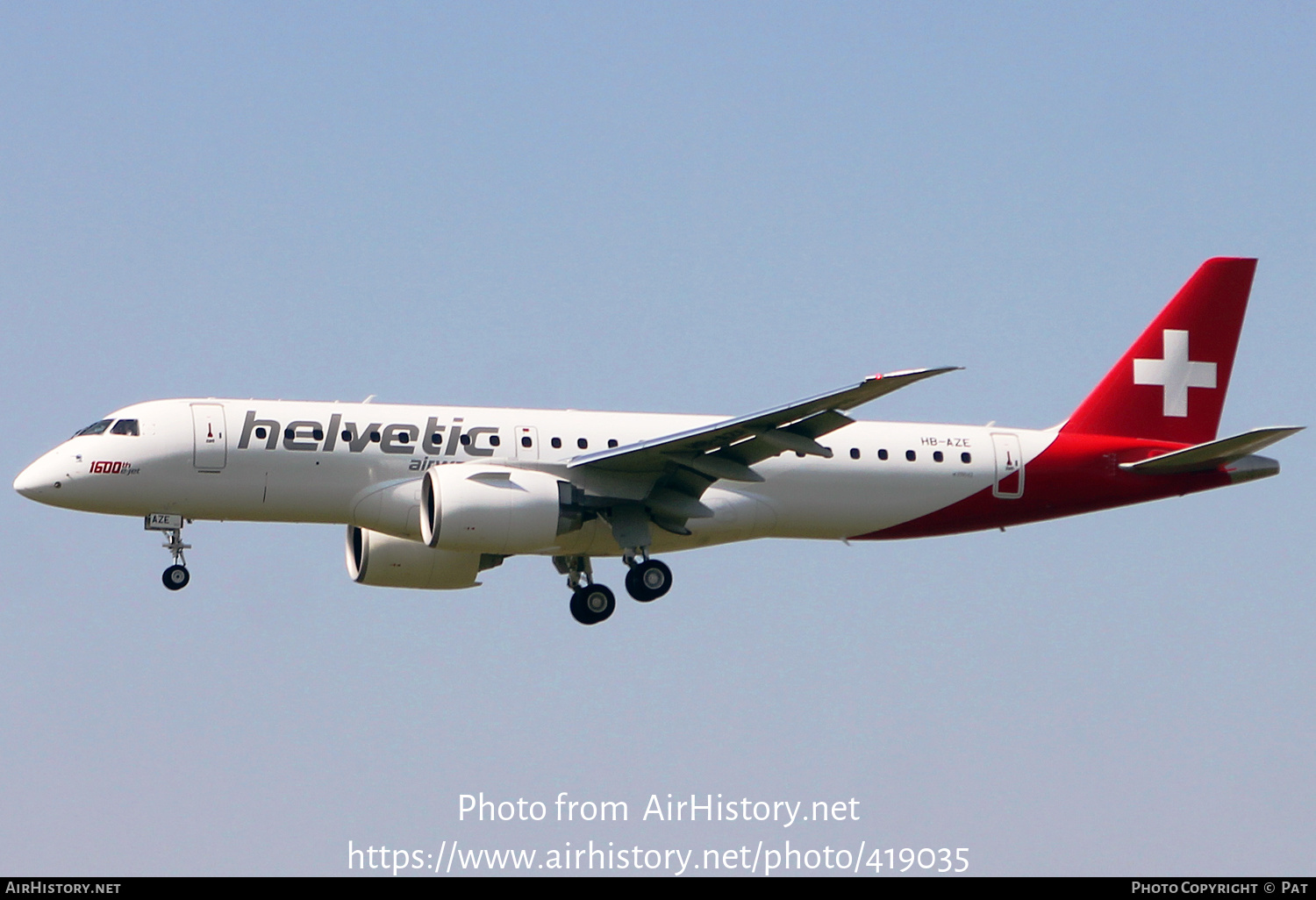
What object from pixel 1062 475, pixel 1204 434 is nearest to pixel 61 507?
pixel 1062 475

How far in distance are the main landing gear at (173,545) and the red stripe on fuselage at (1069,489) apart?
14182 mm

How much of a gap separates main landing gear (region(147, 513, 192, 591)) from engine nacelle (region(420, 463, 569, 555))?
4.55m

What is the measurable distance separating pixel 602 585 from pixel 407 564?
431 centimetres

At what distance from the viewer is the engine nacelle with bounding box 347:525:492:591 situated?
131 ft

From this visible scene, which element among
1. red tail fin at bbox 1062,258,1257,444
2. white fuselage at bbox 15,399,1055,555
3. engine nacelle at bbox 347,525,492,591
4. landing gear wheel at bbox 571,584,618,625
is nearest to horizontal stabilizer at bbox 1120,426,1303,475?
red tail fin at bbox 1062,258,1257,444

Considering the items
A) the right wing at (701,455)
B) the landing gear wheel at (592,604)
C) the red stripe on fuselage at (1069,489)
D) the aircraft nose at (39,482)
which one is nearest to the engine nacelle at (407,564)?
the landing gear wheel at (592,604)

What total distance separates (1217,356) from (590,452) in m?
14.5

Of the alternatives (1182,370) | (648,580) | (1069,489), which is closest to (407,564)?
(648,580)

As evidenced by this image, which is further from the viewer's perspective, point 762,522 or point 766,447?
point 762,522

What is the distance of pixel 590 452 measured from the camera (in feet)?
123

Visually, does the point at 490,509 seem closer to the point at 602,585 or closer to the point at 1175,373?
the point at 602,585

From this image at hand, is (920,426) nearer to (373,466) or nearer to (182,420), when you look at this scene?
(373,466)

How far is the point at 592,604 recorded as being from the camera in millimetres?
38750

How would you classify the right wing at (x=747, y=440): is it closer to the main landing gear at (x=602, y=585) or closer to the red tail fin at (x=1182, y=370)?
the main landing gear at (x=602, y=585)
